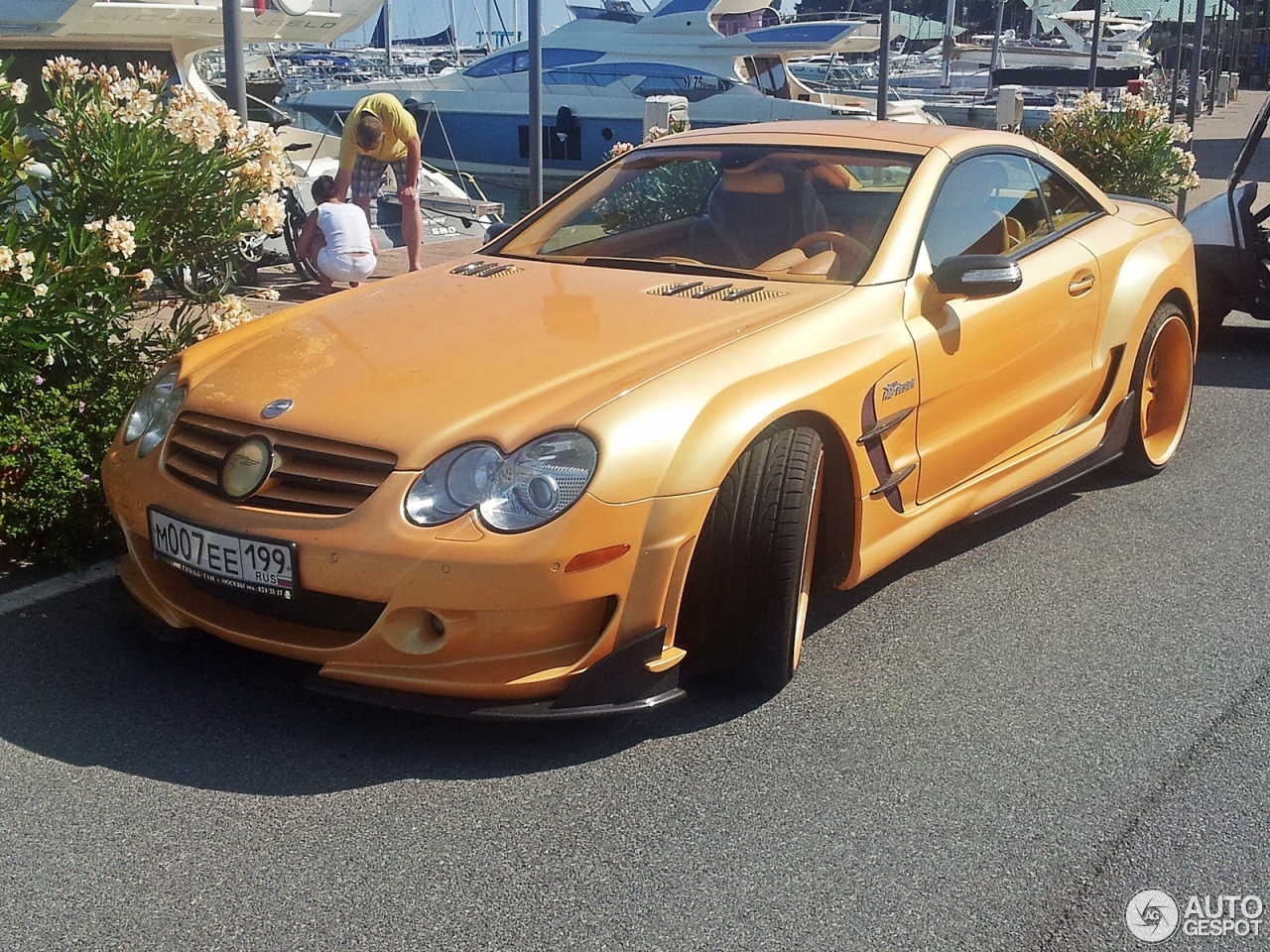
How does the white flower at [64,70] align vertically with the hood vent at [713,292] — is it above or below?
above

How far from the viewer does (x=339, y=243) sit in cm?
909

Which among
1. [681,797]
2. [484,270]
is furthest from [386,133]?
[681,797]

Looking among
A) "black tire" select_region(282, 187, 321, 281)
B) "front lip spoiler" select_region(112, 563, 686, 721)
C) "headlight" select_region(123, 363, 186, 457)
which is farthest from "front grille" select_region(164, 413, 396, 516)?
"black tire" select_region(282, 187, 321, 281)

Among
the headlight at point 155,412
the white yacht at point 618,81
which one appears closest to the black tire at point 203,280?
the headlight at point 155,412

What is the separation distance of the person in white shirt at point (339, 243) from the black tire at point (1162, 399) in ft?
16.7

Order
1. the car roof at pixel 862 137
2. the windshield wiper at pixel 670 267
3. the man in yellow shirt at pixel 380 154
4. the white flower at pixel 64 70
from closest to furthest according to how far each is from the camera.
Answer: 1. the windshield wiper at pixel 670 267
2. the car roof at pixel 862 137
3. the white flower at pixel 64 70
4. the man in yellow shirt at pixel 380 154

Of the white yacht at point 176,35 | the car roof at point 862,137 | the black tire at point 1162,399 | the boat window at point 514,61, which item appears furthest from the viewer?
the boat window at point 514,61

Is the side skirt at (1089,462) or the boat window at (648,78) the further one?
the boat window at (648,78)

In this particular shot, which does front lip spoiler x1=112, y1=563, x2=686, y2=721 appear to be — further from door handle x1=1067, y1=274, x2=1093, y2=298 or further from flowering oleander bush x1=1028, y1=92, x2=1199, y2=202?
flowering oleander bush x1=1028, y1=92, x2=1199, y2=202

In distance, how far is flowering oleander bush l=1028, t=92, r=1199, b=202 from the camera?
1239 cm

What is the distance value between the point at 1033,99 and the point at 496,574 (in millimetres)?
41425

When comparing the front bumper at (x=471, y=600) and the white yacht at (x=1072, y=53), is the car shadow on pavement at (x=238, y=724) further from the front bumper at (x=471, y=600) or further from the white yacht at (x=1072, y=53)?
the white yacht at (x=1072, y=53)

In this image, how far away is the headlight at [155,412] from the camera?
12.5 feet

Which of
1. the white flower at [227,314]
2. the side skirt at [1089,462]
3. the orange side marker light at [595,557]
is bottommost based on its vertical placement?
the side skirt at [1089,462]
